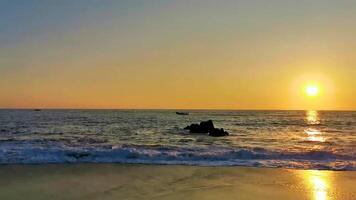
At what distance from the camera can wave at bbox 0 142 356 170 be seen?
17.5 m

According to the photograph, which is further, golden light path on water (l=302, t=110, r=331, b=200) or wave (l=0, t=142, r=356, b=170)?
wave (l=0, t=142, r=356, b=170)

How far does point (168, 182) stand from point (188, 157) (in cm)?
681

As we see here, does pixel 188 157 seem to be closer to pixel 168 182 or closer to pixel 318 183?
pixel 168 182

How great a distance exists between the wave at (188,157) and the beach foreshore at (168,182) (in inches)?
64.9

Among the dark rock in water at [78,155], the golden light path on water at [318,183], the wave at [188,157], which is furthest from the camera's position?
the dark rock in water at [78,155]

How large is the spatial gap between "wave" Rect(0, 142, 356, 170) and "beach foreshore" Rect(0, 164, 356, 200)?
1.65m

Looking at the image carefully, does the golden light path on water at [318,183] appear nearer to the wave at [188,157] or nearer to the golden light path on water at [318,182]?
the golden light path on water at [318,182]

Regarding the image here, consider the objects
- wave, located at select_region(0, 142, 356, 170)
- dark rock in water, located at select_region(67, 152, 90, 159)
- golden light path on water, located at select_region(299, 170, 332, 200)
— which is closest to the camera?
golden light path on water, located at select_region(299, 170, 332, 200)

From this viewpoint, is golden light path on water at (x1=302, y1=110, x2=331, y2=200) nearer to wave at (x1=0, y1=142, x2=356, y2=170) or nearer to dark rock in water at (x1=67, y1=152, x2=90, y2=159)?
wave at (x1=0, y1=142, x2=356, y2=170)

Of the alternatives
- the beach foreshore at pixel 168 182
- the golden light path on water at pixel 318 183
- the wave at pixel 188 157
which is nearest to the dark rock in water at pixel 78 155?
the wave at pixel 188 157

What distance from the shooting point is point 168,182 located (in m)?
12.6

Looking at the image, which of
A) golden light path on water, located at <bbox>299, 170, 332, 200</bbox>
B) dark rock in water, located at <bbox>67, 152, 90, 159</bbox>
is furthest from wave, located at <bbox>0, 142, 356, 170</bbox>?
golden light path on water, located at <bbox>299, 170, 332, 200</bbox>

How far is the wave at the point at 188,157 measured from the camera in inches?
687

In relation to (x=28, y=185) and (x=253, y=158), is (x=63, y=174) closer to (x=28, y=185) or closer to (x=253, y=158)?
(x=28, y=185)
